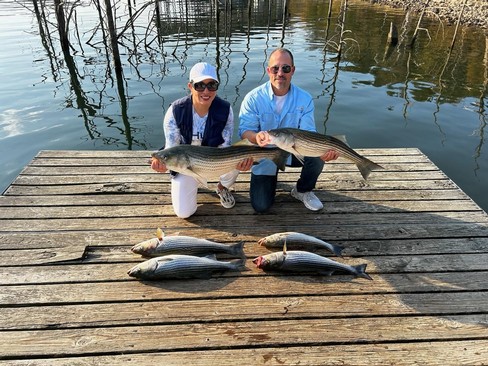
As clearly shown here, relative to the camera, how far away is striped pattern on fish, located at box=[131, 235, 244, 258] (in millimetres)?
4039

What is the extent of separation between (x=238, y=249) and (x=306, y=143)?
1.46 m

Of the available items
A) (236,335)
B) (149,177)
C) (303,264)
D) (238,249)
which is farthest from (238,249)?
(149,177)

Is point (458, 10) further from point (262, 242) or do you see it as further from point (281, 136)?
point (262, 242)

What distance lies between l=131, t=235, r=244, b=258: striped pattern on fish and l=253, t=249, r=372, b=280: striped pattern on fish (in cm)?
44

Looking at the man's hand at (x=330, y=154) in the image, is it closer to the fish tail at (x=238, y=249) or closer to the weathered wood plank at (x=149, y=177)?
the fish tail at (x=238, y=249)

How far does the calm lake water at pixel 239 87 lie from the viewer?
9938 mm

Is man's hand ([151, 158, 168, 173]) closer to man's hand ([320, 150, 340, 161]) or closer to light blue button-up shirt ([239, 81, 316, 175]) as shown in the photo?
light blue button-up shirt ([239, 81, 316, 175])

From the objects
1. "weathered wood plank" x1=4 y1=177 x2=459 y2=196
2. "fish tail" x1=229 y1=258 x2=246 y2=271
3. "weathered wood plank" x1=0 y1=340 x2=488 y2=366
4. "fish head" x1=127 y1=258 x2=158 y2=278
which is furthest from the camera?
"weathered wood plank" x1=4 y1=177 x2=459 y2=196

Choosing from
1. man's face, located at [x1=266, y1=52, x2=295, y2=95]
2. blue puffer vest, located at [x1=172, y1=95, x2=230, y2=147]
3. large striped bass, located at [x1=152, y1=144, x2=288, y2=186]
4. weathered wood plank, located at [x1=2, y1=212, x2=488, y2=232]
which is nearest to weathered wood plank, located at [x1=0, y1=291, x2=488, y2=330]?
weathered wood plank, located at [x1=2, y1=212, x2=488, y2=232]

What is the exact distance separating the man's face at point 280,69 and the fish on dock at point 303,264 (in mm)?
2114

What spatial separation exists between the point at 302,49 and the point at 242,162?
18.1 metres

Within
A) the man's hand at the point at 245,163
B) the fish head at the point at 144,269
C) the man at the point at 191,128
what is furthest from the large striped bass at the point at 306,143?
the fish head at the point at 144,269

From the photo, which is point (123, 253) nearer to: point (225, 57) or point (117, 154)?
point (117, 154)

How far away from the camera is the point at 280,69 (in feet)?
14.8
